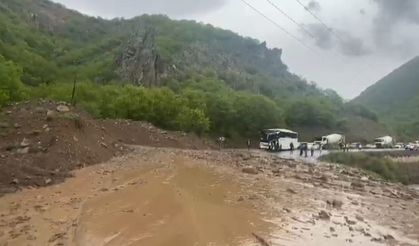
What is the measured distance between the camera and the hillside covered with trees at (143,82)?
59.2 metres

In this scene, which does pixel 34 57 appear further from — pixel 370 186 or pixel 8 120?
pixel 370 186

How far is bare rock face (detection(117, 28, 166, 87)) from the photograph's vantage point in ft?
342

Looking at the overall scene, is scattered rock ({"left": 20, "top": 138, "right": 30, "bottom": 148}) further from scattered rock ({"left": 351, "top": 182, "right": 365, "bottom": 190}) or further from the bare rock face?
the bare rock face

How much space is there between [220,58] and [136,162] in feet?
489

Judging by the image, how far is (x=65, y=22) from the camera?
184875 millimetres

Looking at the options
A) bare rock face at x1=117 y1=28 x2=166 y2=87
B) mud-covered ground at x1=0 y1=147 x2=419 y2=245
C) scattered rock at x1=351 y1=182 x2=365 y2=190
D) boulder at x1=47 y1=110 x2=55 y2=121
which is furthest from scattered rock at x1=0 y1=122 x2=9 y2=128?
bare rock face at x1=117 y1=28 x2=166 y2=87

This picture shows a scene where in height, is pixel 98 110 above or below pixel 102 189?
above

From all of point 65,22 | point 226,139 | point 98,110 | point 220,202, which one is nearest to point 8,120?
point 220,202

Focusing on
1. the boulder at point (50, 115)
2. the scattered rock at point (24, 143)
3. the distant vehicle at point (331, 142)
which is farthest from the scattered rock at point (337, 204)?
the distant vehicle at point (331, 142)

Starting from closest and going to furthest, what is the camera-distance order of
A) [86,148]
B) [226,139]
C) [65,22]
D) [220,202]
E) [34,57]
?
[220,202], [86,148], [226,139], [34,57], [65,22]

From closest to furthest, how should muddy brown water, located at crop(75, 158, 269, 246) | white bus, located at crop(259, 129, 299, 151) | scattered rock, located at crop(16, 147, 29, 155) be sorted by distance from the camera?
1. muddy brown water, located at crop(75, 158, 269, 246)
2. scattered rock, located at crop(16, 147, 29, 155)
3. white bus, located at crop(259, 129, 299, 151)

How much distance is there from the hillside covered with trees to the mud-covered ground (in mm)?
31768

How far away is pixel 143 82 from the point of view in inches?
4117

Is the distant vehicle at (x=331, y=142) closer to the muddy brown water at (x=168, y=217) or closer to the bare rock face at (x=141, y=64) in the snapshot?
the bare rock face at (x=141, y=64)
